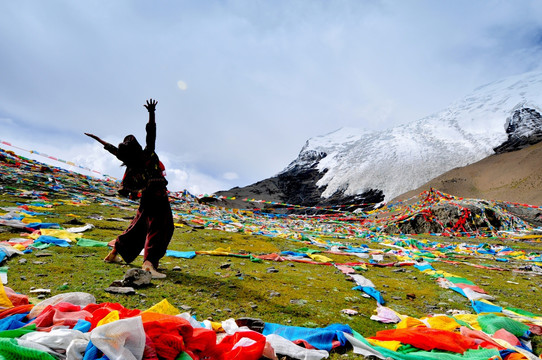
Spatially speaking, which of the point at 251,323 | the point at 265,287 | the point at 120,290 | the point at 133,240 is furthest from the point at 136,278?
the point at 251,323

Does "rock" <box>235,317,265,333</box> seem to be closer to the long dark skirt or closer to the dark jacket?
the long dark skirt

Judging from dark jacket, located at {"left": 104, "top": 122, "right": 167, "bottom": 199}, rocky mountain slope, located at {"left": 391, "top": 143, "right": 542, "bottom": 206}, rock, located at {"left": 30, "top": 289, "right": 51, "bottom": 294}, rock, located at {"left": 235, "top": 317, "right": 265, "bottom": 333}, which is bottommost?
rock, located at {"left": 30, "top": 289, "right": 51, "bottom": 294}

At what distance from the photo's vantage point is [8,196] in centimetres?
1184

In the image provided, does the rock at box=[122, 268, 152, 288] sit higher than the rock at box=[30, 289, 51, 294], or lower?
higher

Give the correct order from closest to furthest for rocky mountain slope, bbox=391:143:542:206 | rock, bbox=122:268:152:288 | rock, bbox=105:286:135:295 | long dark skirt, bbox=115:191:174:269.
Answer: rock, bbox=105:286:135:295 < rock, bbox=122:268:152:288 < long dark skirt, bbox=115:191:174:269 < rocky mountain slope, bbox=391:143:542:206

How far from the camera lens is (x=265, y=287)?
4246 mm

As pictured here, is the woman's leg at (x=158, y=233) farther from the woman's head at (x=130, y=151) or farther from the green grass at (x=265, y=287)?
the woman's head at (x=130, y=151)

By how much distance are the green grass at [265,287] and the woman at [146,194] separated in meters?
0.43

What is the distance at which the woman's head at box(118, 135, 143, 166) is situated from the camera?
462 cm

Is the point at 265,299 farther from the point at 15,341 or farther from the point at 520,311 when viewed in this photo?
the point at 520,311

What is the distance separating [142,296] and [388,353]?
9.16 feet

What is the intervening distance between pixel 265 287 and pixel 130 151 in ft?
10.2

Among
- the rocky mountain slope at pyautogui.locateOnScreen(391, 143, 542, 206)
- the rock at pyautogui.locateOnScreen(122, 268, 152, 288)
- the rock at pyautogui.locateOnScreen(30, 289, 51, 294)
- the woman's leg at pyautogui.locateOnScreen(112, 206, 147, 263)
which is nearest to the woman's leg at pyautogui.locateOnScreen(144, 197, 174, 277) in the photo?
the woman's leg at pyautogui.locateOnScreen(112, 206, 147, 263)

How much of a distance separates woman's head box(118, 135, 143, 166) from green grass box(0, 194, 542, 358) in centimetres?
180
